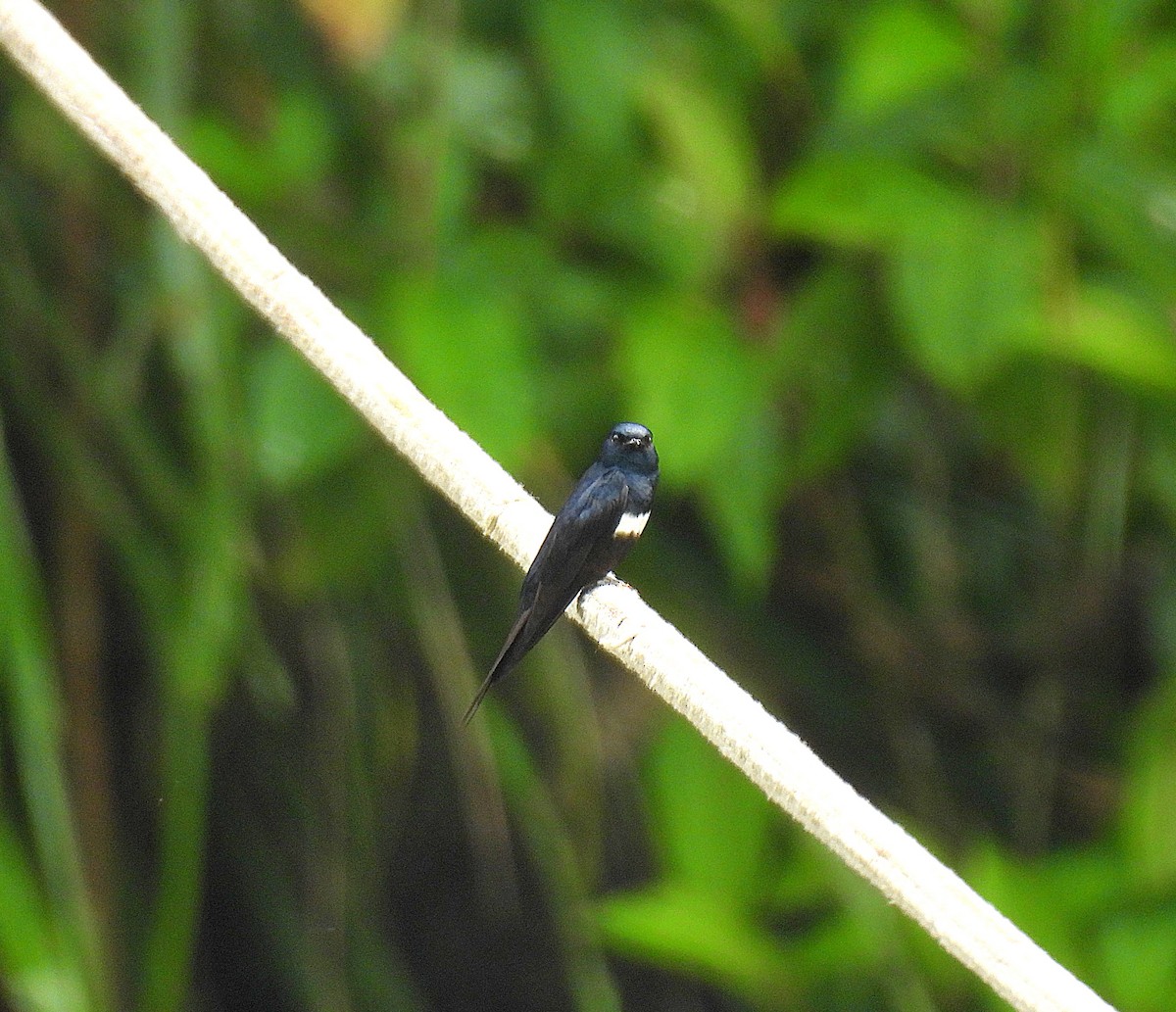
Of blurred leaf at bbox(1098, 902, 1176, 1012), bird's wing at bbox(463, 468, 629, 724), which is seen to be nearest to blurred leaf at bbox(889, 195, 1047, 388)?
bird's wing at bbox(463, 468, 629, 724)

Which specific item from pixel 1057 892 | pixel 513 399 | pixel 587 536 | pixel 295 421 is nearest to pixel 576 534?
pixel 587 536

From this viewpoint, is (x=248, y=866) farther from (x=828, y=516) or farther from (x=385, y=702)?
(x=828, y=516)

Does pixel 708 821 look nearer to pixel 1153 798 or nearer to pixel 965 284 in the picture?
pixel 1153 798

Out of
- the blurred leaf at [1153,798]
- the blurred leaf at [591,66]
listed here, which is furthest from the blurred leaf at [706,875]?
the blurred leaf at [591,66]

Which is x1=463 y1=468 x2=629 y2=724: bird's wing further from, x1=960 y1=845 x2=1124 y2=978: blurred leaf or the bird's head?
x1=960 y1=845 x2=1124 y2=978: blurred leaf

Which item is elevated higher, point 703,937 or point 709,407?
point 709,407

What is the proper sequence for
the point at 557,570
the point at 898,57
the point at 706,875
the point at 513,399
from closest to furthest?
the point at 557,570 → the point at 513,399 → the point at 898,57 → the point at 706,875
